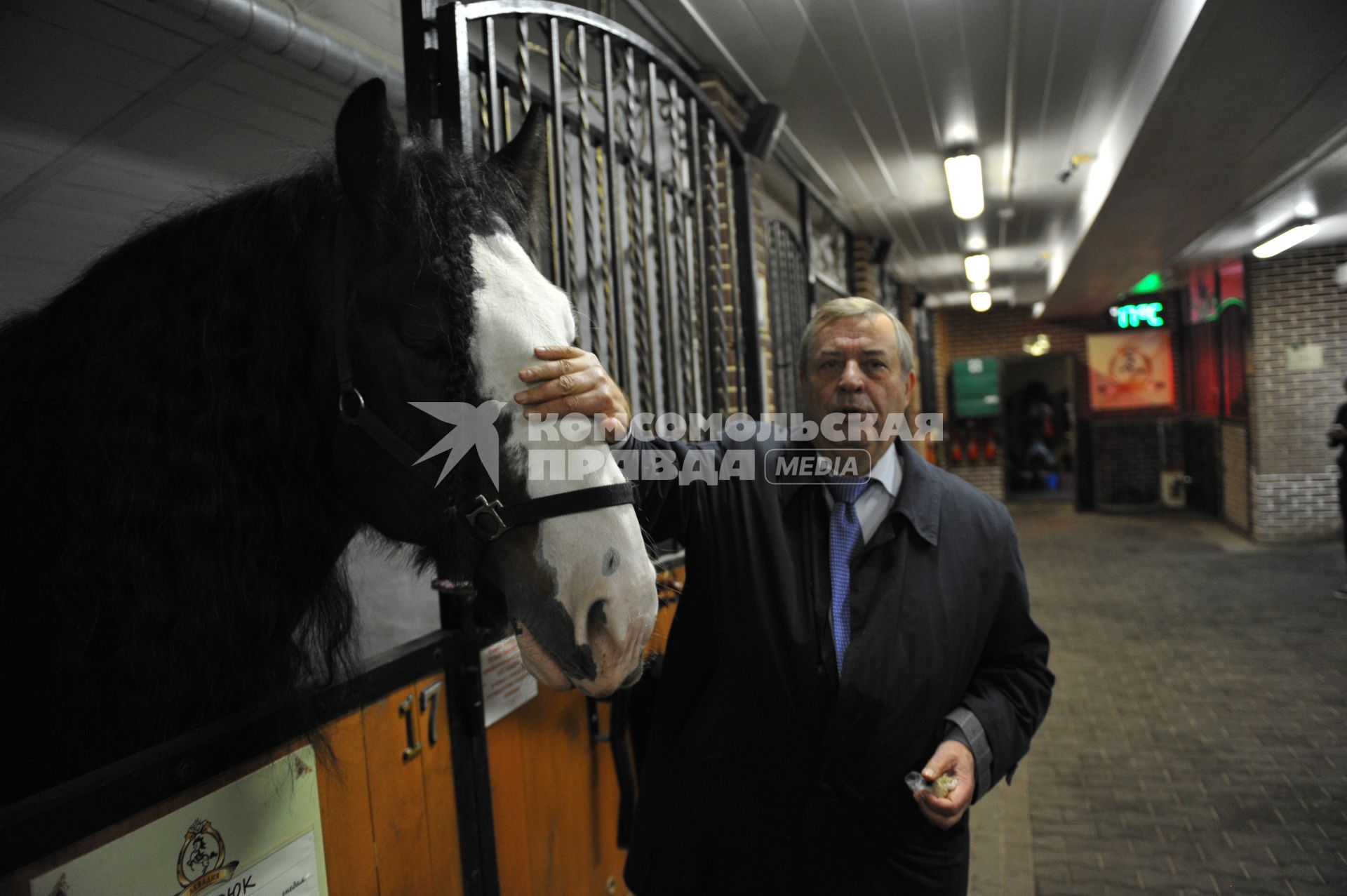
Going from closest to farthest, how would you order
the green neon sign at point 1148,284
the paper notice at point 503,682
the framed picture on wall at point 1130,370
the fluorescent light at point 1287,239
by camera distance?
the paper notice at point 503,682 → the fluorescent light at point 1287,239 → the green neon sign at point 1148,284 → the framed picture on wall at point 1130,370

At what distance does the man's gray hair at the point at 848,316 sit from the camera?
71.3 inches

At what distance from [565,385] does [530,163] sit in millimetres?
534

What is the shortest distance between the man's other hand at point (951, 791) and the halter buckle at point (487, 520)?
36.5 inches

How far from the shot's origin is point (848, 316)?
1.80 m

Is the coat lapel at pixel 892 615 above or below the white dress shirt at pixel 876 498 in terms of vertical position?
below

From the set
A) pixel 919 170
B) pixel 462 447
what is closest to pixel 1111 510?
pixel 919 170

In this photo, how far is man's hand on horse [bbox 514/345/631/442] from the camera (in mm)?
1052

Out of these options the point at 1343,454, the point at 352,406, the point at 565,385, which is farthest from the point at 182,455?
the point at 1343,454

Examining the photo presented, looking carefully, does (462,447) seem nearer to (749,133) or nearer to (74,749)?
(74,749)

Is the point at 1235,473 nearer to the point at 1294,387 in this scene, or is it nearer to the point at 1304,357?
the point at 1294,387

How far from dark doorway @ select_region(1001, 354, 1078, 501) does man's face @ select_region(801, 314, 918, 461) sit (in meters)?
14.7

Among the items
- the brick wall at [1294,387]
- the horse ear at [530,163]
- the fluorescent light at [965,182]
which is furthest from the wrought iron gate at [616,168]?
the brick wall at [1294,387]

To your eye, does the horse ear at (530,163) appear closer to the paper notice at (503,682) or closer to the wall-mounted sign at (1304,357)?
the paper notice at (503,682)

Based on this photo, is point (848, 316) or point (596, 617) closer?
point (596, 617)
